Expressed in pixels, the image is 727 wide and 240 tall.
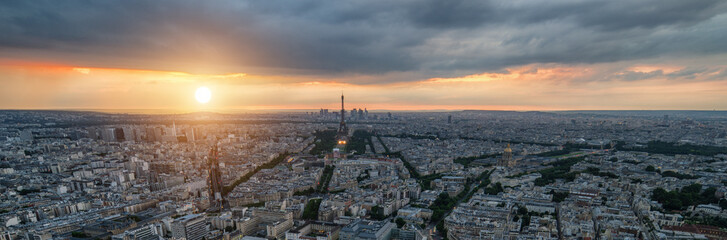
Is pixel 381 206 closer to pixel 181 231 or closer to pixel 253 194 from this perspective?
pixel 253 194

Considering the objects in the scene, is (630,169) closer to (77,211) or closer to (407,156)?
(407,156)

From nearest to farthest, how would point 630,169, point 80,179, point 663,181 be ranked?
1. point 663,181
2. point 80,179
3. point 630,169

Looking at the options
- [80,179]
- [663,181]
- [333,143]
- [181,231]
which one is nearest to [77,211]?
[80,179]

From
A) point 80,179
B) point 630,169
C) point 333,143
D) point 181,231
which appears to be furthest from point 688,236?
point 333,143

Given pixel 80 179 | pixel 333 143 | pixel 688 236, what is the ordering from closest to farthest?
pixel 688 236
pixel 80 179
pixel 333 143

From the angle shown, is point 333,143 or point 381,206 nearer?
point 381,206

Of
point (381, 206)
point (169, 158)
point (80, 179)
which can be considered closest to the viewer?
point (381, 206)
